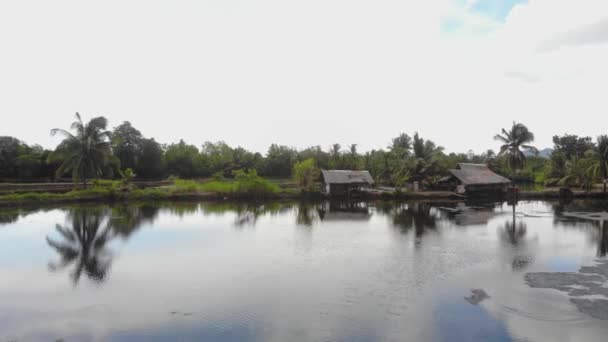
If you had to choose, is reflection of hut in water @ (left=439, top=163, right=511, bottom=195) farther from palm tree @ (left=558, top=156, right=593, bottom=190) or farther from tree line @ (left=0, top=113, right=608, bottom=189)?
palm tree @ (left=558, top=156, right=593, bottom=190)

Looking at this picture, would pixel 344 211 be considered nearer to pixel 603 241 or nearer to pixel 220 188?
pixel 220 188

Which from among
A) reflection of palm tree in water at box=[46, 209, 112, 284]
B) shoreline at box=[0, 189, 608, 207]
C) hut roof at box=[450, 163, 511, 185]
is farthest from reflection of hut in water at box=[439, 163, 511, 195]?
reflection of palm tree in water at box=[46, 209, 112, 284]

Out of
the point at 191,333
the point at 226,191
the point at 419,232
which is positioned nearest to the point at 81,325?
the point at 191,333

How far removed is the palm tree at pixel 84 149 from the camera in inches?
1184

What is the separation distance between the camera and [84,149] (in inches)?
1188

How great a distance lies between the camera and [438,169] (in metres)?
37.6

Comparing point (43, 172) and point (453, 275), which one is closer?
point (453, 275)

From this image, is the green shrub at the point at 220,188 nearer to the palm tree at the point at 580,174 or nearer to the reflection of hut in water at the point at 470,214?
the reflection of hut in water at the point at 470,214

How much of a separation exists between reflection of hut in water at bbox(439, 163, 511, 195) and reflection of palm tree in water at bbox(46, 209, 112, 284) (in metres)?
28.2

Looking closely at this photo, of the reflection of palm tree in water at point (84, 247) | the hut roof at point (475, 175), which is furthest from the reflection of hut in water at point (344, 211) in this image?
the reflection of palm tree in water at point (84, 247)

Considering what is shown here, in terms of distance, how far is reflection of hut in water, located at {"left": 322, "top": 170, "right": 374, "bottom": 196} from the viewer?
34156mm

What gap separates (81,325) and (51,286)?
3293mm

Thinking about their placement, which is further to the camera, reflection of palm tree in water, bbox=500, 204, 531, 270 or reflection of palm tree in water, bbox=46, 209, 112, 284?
reflection of palm tree in water, bbox=500, 204, 531, 270

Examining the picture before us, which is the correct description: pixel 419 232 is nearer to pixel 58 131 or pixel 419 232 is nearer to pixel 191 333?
pixel 191 333
